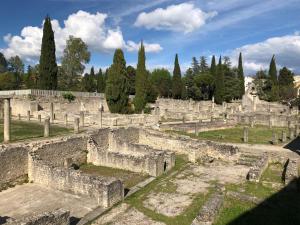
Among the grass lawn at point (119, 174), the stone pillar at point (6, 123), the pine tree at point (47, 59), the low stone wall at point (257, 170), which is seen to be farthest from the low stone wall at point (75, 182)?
the pine tree at point (47, 59)

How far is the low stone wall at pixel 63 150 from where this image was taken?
1488 cm

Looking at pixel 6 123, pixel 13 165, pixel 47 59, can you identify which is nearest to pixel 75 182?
pixel 13 165

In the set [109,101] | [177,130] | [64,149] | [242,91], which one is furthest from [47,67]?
[242,91]

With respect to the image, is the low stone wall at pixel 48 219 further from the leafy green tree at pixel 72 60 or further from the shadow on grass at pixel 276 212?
the leafy green tree at pixel 72 60

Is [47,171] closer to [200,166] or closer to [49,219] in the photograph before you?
[49,219]

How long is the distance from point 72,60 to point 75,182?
45.0 m

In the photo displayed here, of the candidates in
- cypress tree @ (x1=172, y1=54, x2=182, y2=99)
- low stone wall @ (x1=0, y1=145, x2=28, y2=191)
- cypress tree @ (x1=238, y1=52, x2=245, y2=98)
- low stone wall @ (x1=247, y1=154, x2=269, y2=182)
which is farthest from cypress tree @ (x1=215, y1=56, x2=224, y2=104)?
low stone wall @ (x1=0, y1=145, x2=28, y2=191)

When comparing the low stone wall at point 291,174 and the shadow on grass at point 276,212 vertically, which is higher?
the low stone wall at point 291,174

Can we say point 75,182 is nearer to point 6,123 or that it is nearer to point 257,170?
point 6,123

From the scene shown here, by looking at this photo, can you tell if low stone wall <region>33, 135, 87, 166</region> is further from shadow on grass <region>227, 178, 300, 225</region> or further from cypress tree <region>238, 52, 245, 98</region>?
cypress tree <region>238, 52, 245, 98</region>

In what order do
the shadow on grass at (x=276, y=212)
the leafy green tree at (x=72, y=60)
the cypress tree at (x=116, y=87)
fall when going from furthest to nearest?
1. the leafy green tree at (x=72, y=60)
2. the cypress tree at (x=116, y=87)
3. the shadow on grass at (x=276, y=212)

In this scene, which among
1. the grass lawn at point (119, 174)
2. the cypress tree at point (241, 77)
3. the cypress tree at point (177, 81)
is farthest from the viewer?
the cypress tree at point (241, 77)

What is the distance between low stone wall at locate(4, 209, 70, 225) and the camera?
7.68m

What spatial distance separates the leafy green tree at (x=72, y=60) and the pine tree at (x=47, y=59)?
13856 millimetres
